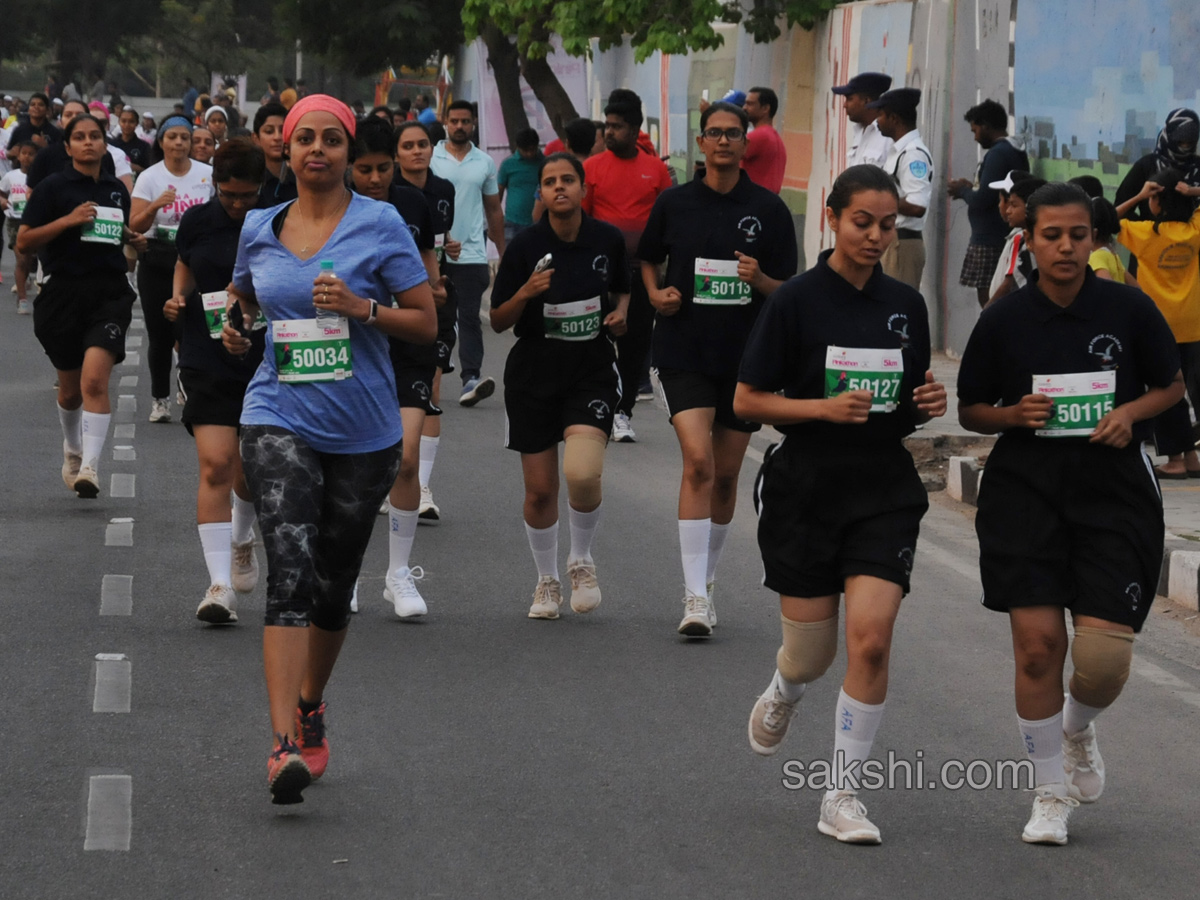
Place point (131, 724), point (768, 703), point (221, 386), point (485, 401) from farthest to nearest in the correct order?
point (485, 401) → point (221, 386) → point (131, 724) → point (768, 703)

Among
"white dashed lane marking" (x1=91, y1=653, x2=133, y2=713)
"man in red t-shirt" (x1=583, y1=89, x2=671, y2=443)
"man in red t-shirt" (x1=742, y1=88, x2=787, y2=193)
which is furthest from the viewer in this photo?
"man in red t-shirt" (x1=742, y1=88, x2=787, y2=193)

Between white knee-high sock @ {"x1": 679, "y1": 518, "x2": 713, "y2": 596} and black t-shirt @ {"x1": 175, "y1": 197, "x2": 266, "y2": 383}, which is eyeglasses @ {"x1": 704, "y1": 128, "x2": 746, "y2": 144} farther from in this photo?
black t-shirt @ {"x1": 175, "y1": 197, "x2": 266, "y2": 383}

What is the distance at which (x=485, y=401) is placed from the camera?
49.5ft

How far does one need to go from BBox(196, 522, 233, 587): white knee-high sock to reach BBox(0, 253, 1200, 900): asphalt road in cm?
23

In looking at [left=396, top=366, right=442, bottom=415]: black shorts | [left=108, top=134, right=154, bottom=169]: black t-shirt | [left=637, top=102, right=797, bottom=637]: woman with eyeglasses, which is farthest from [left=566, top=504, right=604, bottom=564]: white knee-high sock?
[left=108, top=134, right=154, bottom=169]: black t-shirt

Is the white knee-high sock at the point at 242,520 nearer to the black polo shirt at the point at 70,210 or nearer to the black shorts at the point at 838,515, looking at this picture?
the black polo shirt at the point at 70,210

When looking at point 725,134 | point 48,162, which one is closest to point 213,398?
point 725,134

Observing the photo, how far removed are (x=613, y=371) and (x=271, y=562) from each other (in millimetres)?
2861

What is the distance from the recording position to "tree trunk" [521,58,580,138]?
25453mm

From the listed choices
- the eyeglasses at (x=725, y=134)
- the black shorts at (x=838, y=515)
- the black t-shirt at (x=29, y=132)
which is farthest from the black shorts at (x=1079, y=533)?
the black t-shirt at (x=29, y=132)

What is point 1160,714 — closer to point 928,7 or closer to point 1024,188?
point 1024,188

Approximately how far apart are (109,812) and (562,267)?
3200 mm

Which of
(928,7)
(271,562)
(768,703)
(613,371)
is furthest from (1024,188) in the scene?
(928,7)

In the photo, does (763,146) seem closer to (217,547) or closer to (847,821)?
(217,547)
